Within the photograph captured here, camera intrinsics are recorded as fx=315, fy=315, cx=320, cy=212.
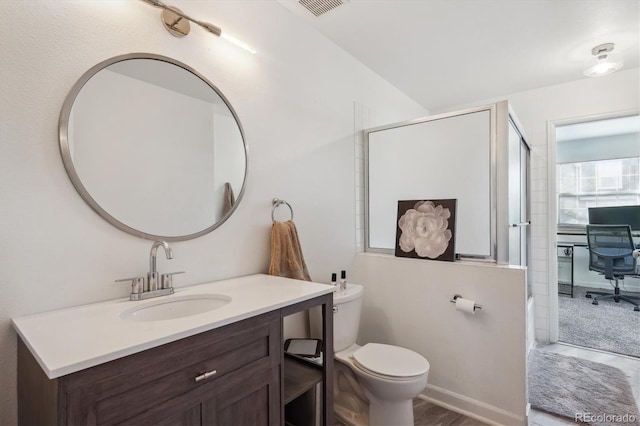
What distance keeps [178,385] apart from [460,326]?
5.47 ft

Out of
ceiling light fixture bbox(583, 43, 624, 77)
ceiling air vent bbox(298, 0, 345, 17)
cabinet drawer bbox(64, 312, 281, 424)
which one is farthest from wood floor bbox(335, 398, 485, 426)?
ceiling light fixture bbox(583, 43, 624, 77)

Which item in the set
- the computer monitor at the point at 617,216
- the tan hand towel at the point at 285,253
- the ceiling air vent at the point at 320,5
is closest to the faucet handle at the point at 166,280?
the tan hand towel at the point at 285,253

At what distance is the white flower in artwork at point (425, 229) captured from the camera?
2.04m

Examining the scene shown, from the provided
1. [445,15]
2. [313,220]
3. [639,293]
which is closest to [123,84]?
[313,220]

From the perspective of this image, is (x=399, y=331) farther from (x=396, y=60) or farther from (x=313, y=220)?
(x=396, y=60)

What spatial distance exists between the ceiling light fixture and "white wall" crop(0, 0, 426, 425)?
1.77m

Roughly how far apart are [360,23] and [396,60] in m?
0.59

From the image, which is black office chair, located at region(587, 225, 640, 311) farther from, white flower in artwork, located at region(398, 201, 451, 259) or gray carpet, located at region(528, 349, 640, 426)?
white flower in artwork, located at region(398, 201, 451, 259)

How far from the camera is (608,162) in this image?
490 centimetres

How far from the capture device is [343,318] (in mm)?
1836

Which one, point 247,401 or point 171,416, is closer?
point 171,416

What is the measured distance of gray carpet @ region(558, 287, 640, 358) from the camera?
2873 mm

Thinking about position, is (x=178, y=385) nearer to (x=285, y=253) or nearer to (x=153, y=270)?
(x=153, y=270)

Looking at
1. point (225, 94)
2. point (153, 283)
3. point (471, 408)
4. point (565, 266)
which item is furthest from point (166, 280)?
point (565, 266)
